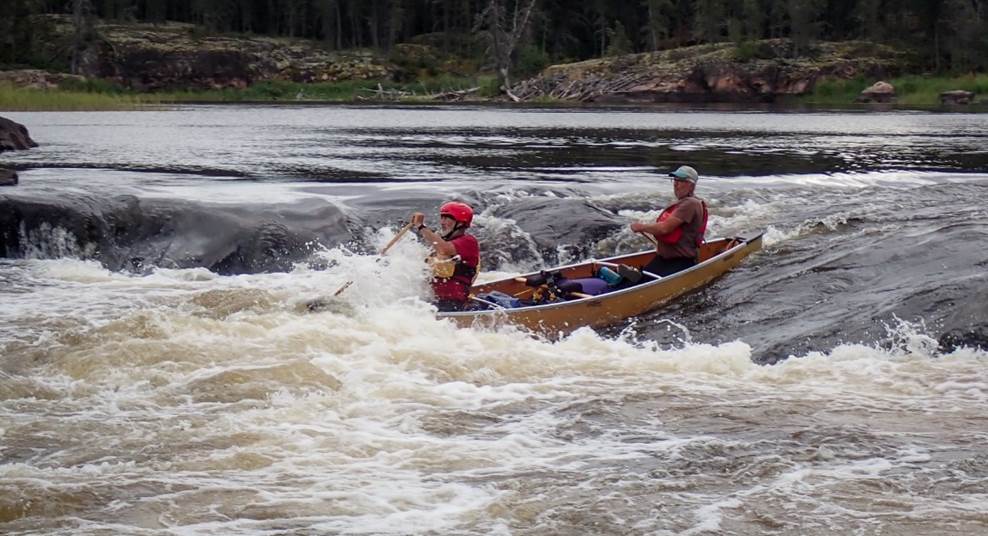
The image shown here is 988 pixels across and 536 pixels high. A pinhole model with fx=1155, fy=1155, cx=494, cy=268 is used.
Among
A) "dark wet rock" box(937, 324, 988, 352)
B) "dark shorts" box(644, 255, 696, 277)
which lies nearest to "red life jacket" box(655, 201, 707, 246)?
"dark shorts" box(644, 255, 696, 277)

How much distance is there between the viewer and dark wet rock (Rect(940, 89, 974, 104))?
57906 mm

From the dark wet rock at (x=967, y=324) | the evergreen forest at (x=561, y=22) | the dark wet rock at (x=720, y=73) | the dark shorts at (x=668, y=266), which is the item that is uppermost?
the evergreen forest at (x=561, y=22)

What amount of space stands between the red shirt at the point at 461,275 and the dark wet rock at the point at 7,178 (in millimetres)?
10268

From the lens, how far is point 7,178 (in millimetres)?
18844

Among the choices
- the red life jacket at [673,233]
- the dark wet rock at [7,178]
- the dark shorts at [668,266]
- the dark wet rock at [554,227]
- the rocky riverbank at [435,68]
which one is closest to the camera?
the red life jacket at [673,233]

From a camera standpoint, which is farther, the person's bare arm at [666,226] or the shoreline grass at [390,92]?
the shoreline grass at [390,92]

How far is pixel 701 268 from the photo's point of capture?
41.5ft

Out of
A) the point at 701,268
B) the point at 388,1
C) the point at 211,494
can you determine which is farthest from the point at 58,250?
the point at 388,1

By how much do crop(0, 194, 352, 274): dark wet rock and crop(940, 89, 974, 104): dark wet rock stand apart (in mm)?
49064

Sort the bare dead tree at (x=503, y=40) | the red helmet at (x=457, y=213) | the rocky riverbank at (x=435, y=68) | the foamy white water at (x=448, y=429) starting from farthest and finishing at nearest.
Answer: the bare dead tree at (x=503, y=40) < the rocky riverbank at (x=435, y=68) < the red helmet at (x=457, y=213) < the foamy white water at (x=448, y=429)

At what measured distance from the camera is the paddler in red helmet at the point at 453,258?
11.2m

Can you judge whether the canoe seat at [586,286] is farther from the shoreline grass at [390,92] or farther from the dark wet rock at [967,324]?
the shoreline grass at [390,92]

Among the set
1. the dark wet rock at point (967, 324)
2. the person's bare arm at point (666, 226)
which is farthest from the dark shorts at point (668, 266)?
the dark wet rock at point (967, 324)

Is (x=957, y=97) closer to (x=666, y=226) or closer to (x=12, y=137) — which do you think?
(x=12, y=137)
